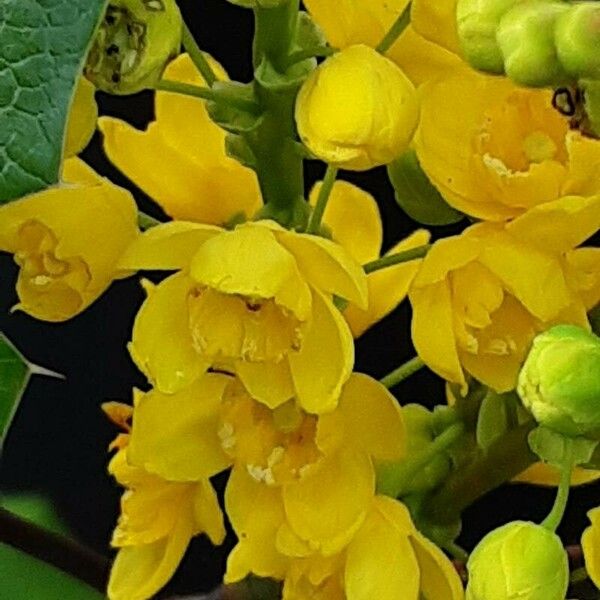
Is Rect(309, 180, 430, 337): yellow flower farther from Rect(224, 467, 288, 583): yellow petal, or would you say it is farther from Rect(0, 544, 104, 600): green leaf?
Rect(0, 544, 104, 600): green leaf

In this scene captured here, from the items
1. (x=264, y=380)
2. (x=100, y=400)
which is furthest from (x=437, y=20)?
(x=100, y=400)

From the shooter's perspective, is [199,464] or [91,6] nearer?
[91,6]

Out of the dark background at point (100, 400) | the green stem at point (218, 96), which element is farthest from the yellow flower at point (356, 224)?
the dark background at point (100, 400)

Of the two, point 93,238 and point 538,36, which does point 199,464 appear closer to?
point 93,238

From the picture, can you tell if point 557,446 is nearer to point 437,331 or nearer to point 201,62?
point 437,331

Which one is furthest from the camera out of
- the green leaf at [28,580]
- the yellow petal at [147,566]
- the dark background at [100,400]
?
the dark background at [100,400]

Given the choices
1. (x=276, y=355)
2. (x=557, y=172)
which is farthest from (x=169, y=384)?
(x=557, y=172)

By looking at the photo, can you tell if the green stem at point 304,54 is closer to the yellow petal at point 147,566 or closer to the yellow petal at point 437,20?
the yellow petal at point 437,20
